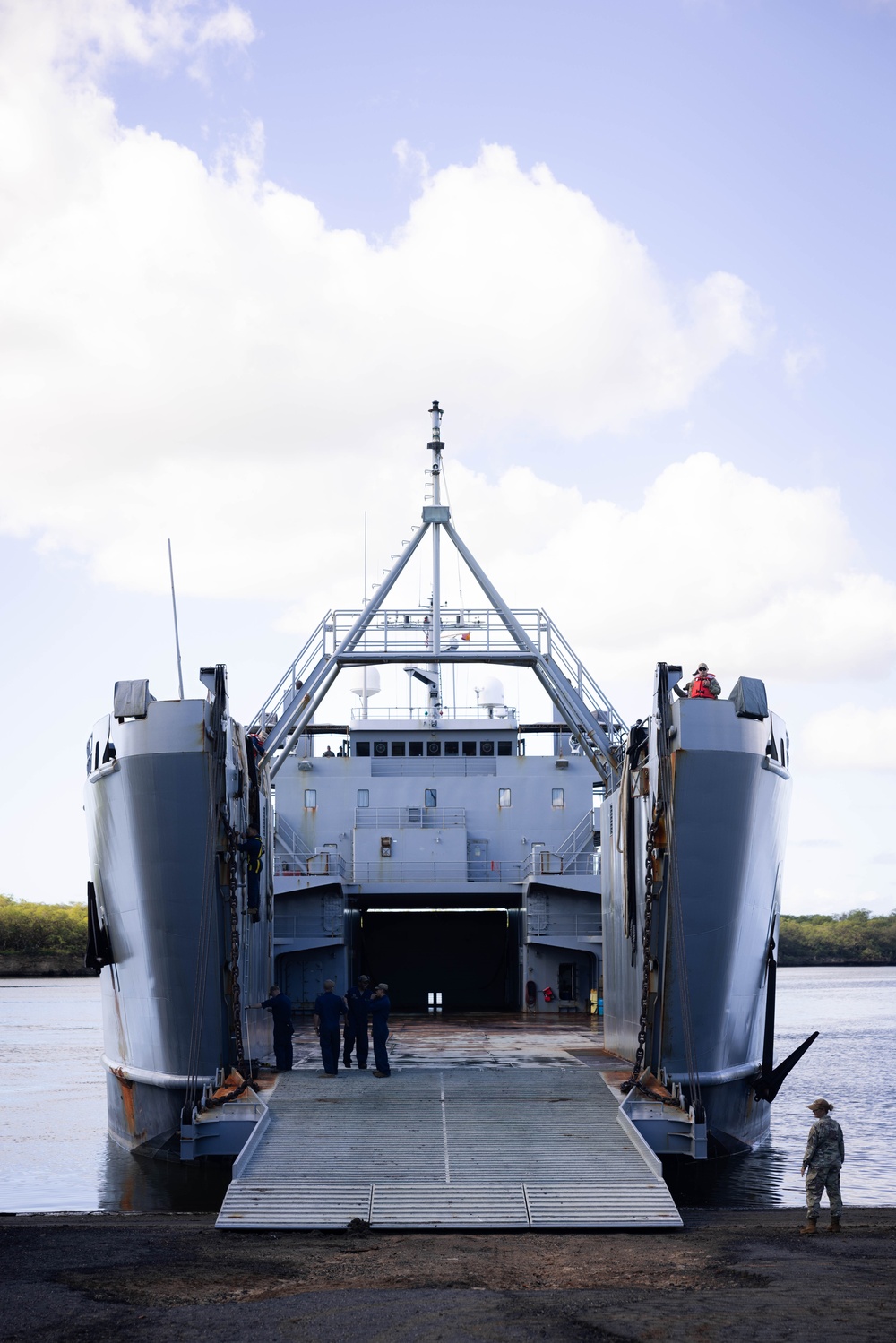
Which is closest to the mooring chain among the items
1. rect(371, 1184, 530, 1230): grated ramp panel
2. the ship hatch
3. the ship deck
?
the ship deck

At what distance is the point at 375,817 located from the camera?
27484mm

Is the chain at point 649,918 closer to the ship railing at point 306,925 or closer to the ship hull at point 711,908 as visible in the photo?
the ship hull at point 711,908

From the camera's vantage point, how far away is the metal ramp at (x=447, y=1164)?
9.72 m

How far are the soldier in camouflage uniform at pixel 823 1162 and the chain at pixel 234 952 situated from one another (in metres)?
6.01

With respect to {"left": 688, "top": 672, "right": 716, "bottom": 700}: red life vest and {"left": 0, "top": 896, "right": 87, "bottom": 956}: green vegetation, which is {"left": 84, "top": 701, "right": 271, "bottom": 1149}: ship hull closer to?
{"left": 688, "top": 672, "right": 716, "bottom": 700}: red life vest

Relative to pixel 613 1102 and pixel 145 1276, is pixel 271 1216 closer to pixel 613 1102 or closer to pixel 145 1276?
pixel 145 1276

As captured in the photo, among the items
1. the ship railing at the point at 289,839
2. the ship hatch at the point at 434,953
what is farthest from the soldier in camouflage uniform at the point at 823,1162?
the ship hatch at the point at 434,953

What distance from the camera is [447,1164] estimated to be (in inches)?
419

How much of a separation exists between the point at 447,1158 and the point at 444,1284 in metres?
3.20

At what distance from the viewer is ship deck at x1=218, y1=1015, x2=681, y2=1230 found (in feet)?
31.9

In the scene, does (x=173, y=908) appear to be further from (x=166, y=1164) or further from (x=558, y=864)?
(x=558, y=864)

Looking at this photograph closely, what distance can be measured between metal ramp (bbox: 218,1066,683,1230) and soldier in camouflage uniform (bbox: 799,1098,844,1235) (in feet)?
3.30

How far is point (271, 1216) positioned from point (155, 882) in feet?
13.8

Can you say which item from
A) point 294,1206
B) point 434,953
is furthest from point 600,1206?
point 434,953
